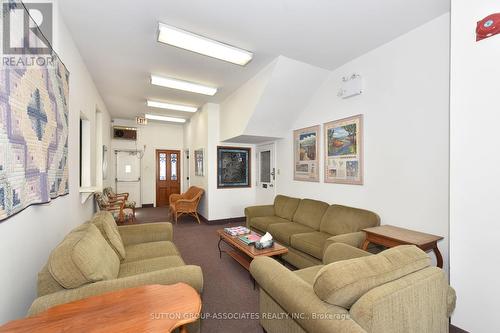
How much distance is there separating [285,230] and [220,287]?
1218 mm

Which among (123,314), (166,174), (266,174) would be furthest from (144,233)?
(166,174)

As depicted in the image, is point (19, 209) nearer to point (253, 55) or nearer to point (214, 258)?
point (214, 258)

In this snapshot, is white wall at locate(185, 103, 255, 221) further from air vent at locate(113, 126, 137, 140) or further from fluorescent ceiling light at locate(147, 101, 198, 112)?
air vent at locate(113, 126, 137, 140)

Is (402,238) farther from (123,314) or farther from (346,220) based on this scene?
(123,314)

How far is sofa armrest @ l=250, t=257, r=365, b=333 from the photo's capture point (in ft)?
3.43

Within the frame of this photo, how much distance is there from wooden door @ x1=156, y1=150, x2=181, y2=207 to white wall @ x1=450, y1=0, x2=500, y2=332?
7524mm

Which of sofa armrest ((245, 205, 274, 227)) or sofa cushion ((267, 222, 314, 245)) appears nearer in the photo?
sofa cushion ((267, 222, 314, 245))

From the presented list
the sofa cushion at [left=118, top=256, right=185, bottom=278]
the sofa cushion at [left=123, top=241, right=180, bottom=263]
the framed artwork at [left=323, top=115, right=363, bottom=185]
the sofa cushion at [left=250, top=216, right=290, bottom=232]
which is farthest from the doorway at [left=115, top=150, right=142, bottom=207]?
the framed artwork at [left=323, top=115, right=363, bottom=185]

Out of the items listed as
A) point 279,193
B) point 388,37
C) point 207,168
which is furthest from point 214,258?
point 388,37

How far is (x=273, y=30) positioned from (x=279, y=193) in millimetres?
3141

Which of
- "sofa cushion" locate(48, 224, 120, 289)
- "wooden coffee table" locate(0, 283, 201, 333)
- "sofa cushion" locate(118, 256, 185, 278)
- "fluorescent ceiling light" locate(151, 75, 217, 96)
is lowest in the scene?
"sofa cushion" locate(118, 256, 185, 278)

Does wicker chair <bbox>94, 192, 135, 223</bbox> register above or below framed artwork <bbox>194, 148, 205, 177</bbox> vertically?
below

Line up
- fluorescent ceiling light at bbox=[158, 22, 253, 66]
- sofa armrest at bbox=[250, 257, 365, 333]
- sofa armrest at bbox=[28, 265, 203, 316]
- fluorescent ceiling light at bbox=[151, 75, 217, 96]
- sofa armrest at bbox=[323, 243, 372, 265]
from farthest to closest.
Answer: fluorescent ceiling light at bbox=[151, 75, 217, 96]
fluorescent ceiling light at bbox=[158, 22, 253, 66]
sofa armrest at bbox=[323, 243, 372, 265]
sofa armrest at bbox=[28, 265, 203, 316]
sofa armrest at bbox=[250, 257, 365, 333]

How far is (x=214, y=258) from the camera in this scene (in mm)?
3264
